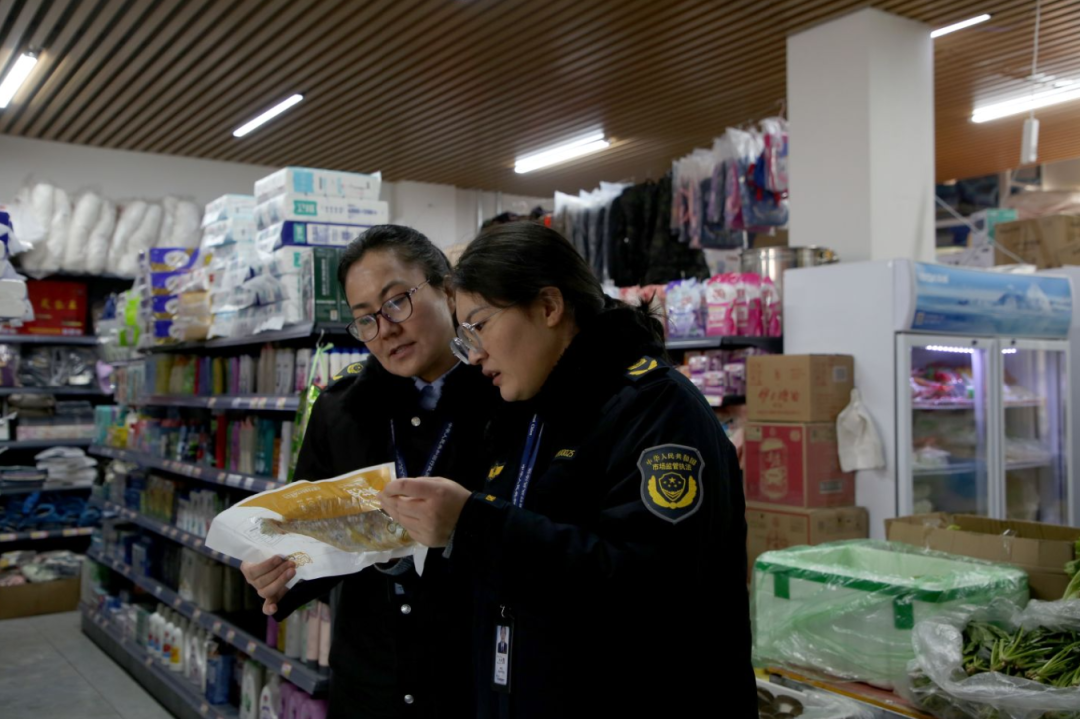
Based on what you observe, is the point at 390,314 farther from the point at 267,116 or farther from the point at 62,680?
the point at 267,116

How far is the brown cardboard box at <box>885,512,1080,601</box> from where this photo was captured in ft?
9.48

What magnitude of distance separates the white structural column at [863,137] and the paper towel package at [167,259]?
413 centimetres

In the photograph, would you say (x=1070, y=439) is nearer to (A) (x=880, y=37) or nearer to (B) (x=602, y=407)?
(A) (x=880, y=37)

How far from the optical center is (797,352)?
17.5 feet

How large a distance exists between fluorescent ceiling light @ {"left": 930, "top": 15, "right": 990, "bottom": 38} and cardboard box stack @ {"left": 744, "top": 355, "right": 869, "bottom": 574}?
115 inches

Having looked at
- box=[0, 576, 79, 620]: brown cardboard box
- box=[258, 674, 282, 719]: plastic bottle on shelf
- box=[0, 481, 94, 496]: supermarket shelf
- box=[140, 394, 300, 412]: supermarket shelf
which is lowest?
box=[0, 576, 79, 620]: brown cardboard box

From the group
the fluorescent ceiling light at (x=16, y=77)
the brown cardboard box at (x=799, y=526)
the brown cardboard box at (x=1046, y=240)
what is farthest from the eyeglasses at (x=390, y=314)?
the fluorescent ceiling light at (x=16, y=77)

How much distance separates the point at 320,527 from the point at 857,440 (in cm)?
360

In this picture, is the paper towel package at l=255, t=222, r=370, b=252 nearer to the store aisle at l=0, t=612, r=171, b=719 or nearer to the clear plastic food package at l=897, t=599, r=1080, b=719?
the store aisle at l=0, t=612, r=171, b=719

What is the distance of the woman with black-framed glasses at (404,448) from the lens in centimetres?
209

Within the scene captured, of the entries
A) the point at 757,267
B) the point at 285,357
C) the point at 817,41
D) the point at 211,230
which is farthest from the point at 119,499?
the point at 817,41

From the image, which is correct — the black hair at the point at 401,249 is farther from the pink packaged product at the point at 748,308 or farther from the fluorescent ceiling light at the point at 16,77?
the fluorescent ceiling light at the point at 16,77

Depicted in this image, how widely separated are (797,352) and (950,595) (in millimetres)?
2830

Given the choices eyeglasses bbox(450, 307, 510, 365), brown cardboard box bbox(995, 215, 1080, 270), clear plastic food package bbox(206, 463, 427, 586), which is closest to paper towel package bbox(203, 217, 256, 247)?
clear plastic food package bbox(206, 463, 427, 586)
